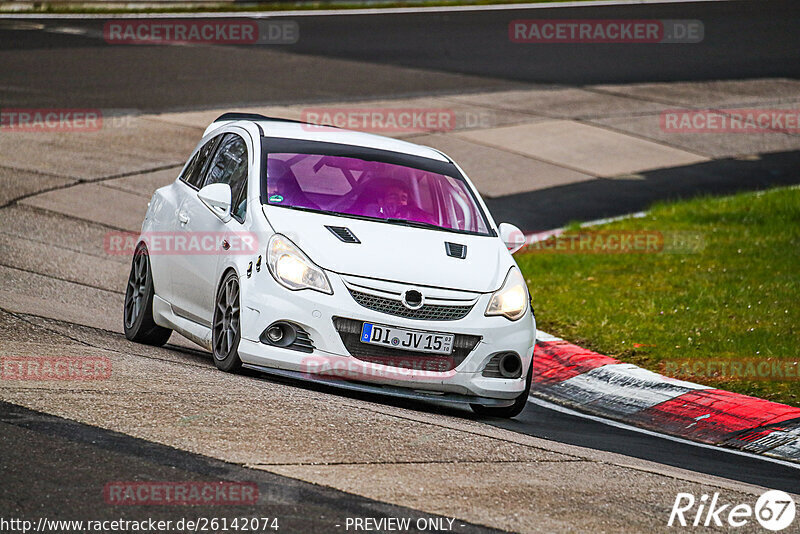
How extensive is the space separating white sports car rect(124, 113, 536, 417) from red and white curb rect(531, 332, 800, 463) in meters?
1.10

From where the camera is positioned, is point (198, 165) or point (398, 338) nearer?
point (398, 338)

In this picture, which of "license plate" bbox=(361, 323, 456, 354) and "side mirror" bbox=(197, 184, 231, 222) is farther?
"side mirror" bbox=(197, 184, 231, 222)

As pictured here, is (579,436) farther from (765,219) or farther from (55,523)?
(765,219)

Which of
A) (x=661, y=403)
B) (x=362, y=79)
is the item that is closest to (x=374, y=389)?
(x=661, y=403)

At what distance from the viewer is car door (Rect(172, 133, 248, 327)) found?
27.1ft

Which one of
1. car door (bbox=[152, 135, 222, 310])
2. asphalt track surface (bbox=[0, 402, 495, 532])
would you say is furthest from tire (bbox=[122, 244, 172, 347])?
asphalt track surface (bbox=[0, 402, 495, 532])

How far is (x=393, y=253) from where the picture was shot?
305 inches

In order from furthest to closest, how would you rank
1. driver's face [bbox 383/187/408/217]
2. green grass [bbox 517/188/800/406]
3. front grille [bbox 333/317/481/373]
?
green grass [bbox 517/188/800/406] < driver's face [bbox 383/187/408/217] < front grille [bbox 333/317/481/373]

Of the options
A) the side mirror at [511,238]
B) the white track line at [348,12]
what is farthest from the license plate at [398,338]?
the white track line at [348,12]

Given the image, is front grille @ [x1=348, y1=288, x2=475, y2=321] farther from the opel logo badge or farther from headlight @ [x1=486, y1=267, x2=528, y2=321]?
headlight @ [x1=486, y1=267, x2=528, y2=321]

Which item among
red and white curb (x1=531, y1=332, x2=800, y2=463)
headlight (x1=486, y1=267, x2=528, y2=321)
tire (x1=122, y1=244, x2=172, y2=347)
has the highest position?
headlight (x1=486, y1=267, x2=528, y2=321)

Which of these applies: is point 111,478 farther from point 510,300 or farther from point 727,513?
point 510,300

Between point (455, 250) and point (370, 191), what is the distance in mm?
871

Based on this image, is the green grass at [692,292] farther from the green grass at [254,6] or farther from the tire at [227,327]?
the green grass at [254,6]
